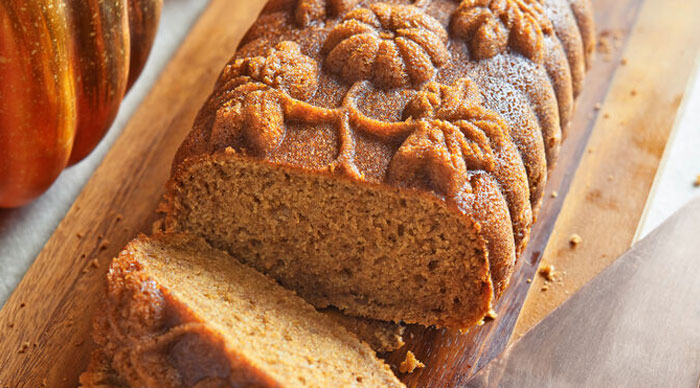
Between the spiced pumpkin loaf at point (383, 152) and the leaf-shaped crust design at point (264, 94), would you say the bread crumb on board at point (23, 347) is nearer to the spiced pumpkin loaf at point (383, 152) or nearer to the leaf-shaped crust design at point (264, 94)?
the spiced pumpkin loaf at point (383, 152)

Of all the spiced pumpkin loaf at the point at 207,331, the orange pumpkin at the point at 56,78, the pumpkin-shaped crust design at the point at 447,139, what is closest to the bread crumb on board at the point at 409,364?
the spiced pumpkin loaf at the point at 207,331

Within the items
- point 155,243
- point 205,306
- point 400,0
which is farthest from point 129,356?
point 400,0

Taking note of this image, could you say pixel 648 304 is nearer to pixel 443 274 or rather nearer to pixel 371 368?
pixel 443 274

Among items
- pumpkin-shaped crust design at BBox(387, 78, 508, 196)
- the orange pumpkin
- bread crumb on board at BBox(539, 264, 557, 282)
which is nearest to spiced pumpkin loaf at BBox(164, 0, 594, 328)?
pumpkin-shaped crust design at BBox(387, 78, 508, 196)

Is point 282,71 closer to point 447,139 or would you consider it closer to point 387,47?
point 387,47

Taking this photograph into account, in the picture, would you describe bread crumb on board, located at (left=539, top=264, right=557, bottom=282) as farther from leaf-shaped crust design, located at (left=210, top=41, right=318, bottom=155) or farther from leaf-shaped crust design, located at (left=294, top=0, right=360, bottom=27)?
leaf-shaped crust design, located at (left=294, top=0, right=360, bottom=27)

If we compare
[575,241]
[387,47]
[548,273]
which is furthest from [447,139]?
[575,241]
